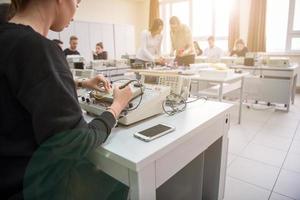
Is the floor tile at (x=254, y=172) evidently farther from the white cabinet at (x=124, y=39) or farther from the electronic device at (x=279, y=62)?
Answer: the white cabinet at (x=124, y=39)

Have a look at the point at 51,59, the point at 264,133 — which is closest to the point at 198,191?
the point at 51,59

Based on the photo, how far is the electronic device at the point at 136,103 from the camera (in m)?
0.94

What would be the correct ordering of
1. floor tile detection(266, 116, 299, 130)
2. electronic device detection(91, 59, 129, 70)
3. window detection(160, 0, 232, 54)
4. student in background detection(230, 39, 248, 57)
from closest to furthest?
electronic device detection(91, 59, 129, 70) < floor tile detection(266, 116, 299, 130) < student in background detection(230, 39, 248, 57) < window detection(160, 0, 232, 54)

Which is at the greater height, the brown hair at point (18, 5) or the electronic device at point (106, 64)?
the brown hair at point (18, 5)

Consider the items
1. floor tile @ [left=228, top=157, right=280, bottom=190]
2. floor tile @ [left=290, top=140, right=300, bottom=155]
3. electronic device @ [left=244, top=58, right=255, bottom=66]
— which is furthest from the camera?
electronic device @ [left=244, top=58, right=255, bottom=66]

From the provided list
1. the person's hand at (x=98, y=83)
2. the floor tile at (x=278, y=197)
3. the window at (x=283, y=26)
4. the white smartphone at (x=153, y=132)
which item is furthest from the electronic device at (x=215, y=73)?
the window at (x=283, y=26)

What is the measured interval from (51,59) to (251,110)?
12.2 feet

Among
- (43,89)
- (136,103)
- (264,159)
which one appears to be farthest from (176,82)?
(264,159)

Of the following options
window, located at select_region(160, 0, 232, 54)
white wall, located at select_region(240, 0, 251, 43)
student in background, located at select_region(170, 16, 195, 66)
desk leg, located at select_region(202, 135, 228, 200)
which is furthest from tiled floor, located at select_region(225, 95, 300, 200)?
window, located at select_region(160, 0, 232, 54)

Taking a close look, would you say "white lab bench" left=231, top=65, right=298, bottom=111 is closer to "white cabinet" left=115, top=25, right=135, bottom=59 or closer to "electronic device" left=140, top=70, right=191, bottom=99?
"electronic device" left=140, top=70, right=191, bottom=99

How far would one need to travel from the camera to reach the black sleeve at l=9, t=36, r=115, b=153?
59 centimetres

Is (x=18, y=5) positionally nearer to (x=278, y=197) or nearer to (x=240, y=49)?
(x=278, y=197)

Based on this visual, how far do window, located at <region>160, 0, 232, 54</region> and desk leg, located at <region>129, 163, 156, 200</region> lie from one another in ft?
20.2

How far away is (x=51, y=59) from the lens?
0.62m
